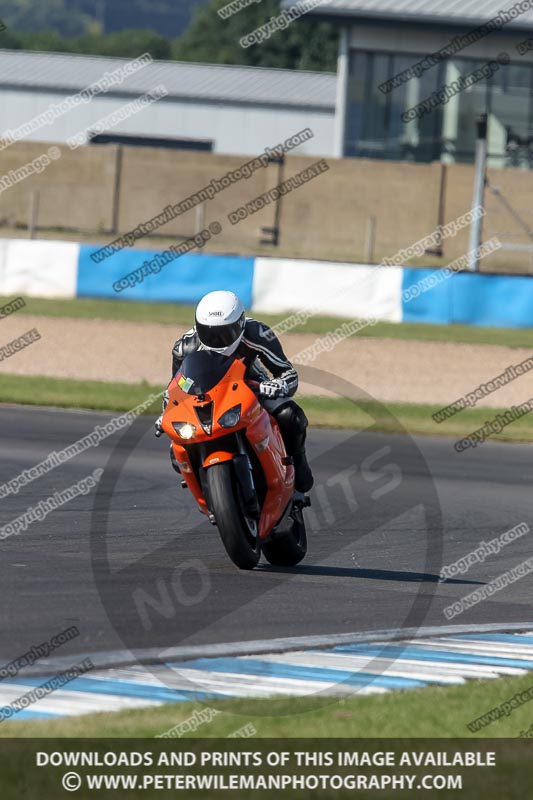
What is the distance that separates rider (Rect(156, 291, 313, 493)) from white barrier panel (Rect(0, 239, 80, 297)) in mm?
18784

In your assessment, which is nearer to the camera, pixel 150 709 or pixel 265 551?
pixel 150 709

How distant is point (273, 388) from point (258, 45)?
3984 inches

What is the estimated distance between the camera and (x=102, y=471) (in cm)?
1280

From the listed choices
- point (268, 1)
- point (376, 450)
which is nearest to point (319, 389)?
point (376, 450)

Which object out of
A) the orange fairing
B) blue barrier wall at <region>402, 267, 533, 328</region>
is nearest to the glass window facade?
blue barrier wall at <region>402, 267, 533, 328</region>

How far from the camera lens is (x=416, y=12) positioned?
44.1 metres

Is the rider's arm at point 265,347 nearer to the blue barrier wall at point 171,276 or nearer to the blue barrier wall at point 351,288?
the blue barrier wall at point 351,288

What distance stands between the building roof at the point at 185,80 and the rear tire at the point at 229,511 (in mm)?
52917

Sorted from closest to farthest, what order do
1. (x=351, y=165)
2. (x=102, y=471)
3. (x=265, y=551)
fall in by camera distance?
1. (x=265, y=551)
2. (x=102, y=471)
3. (x=351, y=165)

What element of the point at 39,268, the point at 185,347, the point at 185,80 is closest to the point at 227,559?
the point at 185,347

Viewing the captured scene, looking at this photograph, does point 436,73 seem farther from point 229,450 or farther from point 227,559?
point 229,450
